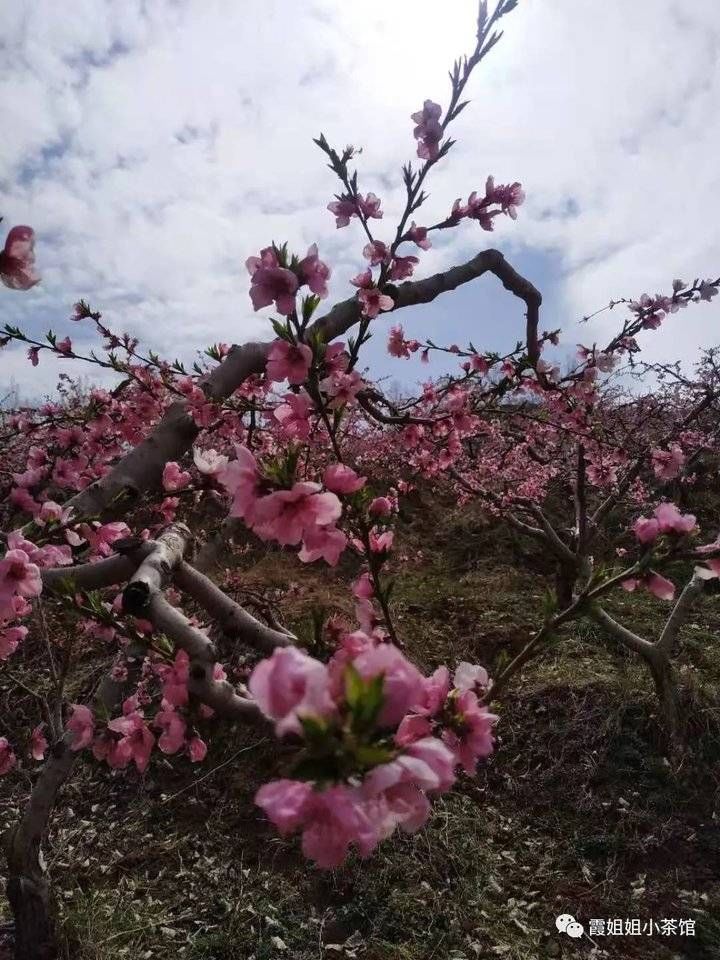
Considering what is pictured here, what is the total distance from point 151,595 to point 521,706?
139 inches

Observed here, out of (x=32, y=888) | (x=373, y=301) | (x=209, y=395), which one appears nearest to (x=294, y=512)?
(x=209, y=395)

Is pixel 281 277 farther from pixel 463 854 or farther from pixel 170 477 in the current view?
pixel 463 854

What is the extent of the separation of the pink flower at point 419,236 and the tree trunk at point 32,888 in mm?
2580

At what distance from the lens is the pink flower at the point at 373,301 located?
91.1 inches

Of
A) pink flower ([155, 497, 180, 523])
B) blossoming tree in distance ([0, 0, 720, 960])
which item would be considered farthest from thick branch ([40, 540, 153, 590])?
pink flower ([155, 497, 180, 523])

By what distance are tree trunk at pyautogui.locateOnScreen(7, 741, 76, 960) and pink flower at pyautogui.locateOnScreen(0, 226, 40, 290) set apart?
1.98m

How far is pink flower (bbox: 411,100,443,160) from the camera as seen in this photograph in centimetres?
246

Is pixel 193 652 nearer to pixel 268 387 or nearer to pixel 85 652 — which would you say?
pixel 268 387

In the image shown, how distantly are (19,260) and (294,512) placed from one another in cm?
79

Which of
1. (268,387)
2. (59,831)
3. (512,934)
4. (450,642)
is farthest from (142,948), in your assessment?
(450,642)

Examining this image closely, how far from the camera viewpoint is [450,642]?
496cm

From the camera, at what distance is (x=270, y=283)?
1.44 meters

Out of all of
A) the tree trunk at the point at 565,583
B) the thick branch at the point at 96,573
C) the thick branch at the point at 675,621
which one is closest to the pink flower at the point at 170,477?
the thick branch at the point at 96,573

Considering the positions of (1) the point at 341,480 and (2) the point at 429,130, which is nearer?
(1) the point at 341,480
